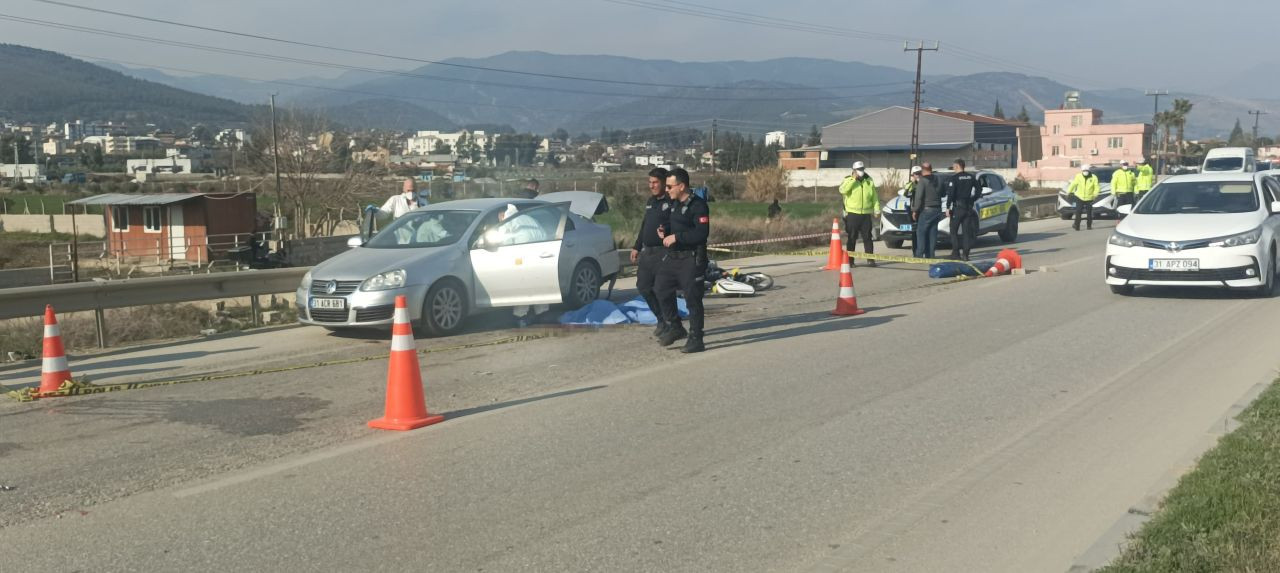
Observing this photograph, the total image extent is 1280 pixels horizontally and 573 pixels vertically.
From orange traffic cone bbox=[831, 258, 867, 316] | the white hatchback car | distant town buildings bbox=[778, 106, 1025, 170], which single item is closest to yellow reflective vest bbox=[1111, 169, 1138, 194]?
the white hatchback car

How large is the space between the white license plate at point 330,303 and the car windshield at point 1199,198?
1024cm

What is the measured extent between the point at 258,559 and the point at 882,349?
6.87 meters

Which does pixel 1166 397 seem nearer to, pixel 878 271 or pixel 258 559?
pixel 258 559

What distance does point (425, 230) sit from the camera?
42.5 ft

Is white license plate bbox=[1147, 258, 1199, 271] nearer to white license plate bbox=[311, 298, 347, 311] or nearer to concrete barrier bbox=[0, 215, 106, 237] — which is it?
white license plate bbox=[311, 298, 347, 311]

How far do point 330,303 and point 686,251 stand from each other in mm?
3998

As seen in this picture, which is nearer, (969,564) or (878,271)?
(969,564)

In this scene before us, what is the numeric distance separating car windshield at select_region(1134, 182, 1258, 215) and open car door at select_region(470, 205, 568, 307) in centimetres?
796

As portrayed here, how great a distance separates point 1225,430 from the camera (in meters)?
6.86

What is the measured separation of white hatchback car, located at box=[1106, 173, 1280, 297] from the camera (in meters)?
13.2

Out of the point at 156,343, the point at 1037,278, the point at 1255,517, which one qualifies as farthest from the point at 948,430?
the point at 1037,278

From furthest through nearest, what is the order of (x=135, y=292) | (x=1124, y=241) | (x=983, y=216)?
(x=983, y=216) < (x=1124, y=241) < (x=135, y=292)

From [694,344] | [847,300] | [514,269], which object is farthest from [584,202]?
[694,344]

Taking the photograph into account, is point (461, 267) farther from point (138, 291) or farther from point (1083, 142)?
point (1083, 142)
